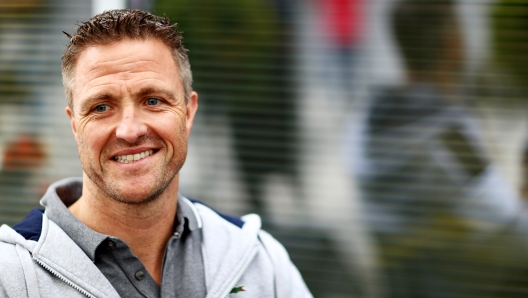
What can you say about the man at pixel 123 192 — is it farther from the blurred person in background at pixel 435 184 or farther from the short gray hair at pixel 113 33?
the blurred person in background at pixel 435 184

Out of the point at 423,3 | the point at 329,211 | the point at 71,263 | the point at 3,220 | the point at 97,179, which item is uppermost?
the point at 423,3

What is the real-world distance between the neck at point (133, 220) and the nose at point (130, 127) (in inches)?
9.0

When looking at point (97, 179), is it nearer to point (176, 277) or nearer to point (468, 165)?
point (176, 277)

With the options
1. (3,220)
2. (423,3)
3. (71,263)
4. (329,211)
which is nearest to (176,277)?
(71,263)

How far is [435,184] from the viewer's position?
420 cm

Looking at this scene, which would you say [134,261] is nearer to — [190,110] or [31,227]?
[31,227]

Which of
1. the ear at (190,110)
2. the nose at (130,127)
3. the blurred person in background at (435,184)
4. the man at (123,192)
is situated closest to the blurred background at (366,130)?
the blurred person in background at (435,184)

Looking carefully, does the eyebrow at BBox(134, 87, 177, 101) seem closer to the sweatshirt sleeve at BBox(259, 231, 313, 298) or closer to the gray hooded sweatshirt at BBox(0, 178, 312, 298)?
the gray hooded sweatshirt at BBox(0, 178, 312, 298)

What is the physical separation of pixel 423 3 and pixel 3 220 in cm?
351

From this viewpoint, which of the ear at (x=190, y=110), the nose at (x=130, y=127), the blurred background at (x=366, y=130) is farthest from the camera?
the blurred background at (x=366, y=130)

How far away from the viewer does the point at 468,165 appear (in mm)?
4133

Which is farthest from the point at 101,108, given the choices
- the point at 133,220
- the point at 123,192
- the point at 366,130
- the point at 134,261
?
the point at 366,130

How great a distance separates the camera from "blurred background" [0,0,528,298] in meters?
4.09

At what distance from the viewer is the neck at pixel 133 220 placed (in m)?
2.12
